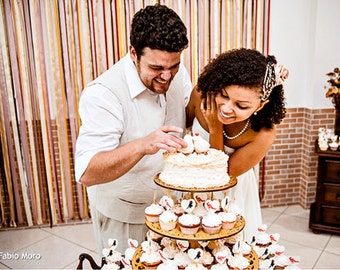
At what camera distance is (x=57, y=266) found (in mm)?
3154

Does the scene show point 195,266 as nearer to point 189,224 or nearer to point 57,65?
point 189,224

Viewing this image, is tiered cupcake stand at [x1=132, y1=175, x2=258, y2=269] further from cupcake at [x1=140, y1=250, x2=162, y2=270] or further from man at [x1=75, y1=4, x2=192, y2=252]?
man at [x1=75, y1=4, x2=192, y2=252]

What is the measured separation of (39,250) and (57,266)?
397 millimetres

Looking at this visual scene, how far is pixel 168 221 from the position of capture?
1.35 meters

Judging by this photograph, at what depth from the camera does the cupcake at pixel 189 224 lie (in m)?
1.32

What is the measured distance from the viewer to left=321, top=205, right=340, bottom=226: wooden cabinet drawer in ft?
11.6

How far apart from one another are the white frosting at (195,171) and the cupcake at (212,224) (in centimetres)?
13

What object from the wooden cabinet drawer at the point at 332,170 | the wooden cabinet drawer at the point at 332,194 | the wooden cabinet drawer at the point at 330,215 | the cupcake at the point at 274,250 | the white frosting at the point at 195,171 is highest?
the white frosting at the point at 195,171

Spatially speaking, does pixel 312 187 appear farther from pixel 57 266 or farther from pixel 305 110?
pixel 57 266

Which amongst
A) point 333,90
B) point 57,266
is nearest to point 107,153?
point 57,266

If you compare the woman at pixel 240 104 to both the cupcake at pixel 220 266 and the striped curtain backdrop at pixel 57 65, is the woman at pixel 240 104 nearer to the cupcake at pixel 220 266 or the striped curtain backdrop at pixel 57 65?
the cupcake at pixel 220 266

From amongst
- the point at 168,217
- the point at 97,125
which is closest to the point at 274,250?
the point at 168,217

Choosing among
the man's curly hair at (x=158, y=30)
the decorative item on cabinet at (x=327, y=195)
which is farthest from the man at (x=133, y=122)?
the decorative item on cabinet at (x=327, y=195)

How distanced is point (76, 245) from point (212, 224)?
2.60 metres
